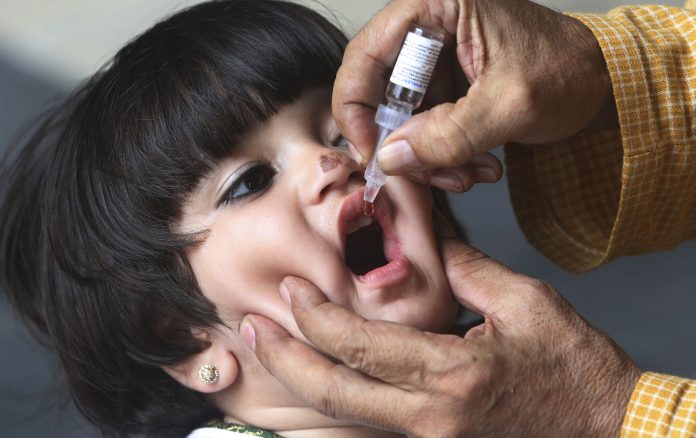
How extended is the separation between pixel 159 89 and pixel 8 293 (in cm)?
70

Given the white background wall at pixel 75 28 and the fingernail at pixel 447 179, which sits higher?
the white background wall at pixel 75 28

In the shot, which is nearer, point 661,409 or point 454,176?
point 661,409

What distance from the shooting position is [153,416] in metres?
1.60

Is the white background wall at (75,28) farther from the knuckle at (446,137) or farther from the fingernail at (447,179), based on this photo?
the knuckle at (446,137)

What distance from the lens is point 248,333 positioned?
50.0 inches

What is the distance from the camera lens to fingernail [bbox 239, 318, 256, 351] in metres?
1.26

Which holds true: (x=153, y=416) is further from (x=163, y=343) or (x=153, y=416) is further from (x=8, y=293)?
(x=8, y=293)

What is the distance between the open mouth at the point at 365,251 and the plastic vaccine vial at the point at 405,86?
0.45 ft

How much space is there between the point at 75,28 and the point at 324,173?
3.26 ft

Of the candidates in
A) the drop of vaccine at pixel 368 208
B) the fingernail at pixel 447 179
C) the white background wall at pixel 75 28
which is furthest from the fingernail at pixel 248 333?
the white background wall at pixel 75 28

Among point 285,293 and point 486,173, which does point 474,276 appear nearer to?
point 486,173

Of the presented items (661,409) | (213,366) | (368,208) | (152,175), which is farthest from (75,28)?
(661,409)

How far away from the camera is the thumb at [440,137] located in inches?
43.8

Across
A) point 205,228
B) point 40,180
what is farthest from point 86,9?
point 205,228
